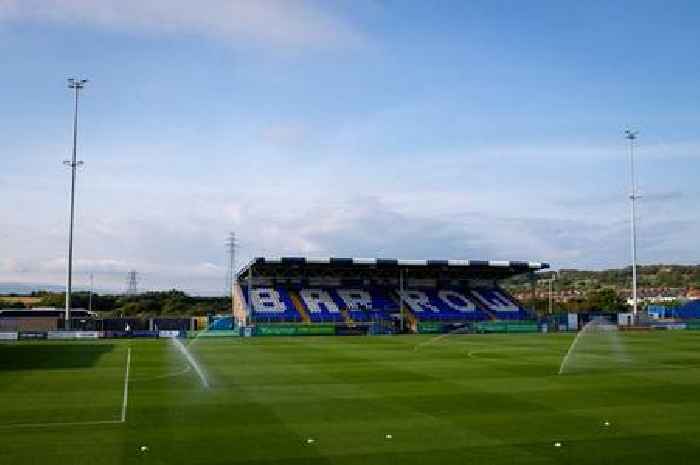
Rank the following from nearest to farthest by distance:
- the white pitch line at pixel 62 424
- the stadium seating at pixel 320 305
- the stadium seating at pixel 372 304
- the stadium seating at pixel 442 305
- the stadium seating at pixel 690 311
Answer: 1. the white pitch line at pixel 62 424
2. the stadium seating at pixel 320 305
3. the stadium seating at pixel 372 304
4. the stadium seating at pixel 442 305
5. the stadium seating at pixel 690 311

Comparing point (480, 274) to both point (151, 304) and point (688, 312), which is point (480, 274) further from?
point (151, 304)

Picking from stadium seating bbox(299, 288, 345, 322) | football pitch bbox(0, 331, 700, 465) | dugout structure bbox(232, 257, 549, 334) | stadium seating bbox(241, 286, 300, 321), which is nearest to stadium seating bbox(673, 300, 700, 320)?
dugout structure bbox(232, 257, 549, 334)

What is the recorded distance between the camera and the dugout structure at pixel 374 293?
80.7m

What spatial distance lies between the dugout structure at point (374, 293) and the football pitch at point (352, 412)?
41.9m

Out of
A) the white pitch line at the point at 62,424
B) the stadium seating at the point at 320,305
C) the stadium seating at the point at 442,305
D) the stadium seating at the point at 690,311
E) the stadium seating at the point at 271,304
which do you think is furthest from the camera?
the stadium seating at the point at 690,311

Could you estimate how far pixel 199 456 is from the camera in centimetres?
1479

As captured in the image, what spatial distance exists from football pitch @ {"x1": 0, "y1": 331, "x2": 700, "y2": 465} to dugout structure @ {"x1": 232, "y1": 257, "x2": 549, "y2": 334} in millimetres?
41887

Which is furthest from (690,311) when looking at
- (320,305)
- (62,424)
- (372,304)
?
(62,424)

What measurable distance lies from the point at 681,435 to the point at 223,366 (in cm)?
2355

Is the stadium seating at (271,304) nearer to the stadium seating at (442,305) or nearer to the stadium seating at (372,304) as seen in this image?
the stadium seating at (372,304)

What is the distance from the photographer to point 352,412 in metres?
20.7

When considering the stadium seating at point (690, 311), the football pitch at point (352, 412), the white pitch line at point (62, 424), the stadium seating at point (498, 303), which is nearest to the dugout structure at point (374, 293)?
the stadium seating at point (498, 303)

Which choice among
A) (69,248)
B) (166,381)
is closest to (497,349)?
(166,381)

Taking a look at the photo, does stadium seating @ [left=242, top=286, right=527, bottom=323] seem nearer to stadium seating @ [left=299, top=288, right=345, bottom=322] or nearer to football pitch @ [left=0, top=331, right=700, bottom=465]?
stadium seating @ [left=299, top=288, right=345, bottom=322]
